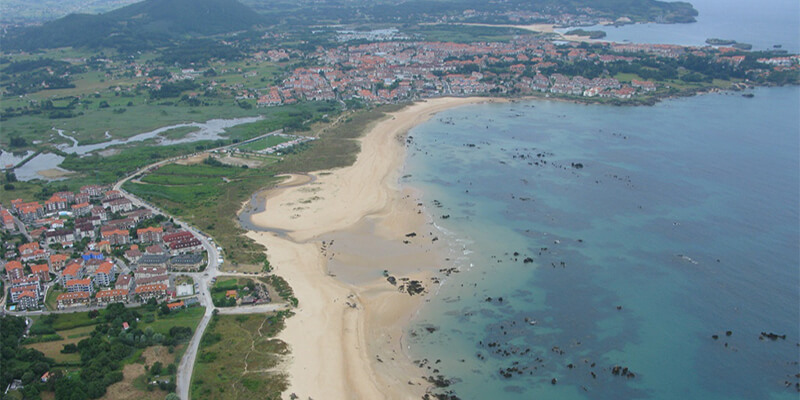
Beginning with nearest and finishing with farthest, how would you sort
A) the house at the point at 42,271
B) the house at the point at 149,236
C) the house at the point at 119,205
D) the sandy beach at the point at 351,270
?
the sandy beach at the point at 351,270 < the house at the point at 42,271 < the house at the point at 149,236 < the house at the point at 119,205

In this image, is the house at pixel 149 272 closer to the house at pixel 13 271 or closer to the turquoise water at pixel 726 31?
the house at pixel 13 271

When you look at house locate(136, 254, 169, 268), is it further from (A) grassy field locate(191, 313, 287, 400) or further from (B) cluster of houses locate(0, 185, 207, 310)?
(A) grassy field locate(191, 313, 287, 400)

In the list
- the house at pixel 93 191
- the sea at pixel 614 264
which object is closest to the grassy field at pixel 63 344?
the sea at pixel 614 264

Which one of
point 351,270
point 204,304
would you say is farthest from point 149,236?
point 351,270

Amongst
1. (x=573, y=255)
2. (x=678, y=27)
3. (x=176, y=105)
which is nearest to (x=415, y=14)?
(x=678, y=27)

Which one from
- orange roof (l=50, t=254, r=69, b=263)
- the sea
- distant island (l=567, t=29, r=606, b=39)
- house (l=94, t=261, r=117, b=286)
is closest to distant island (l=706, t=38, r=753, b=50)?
distant island (l=567, t=29, r=606, b=39)

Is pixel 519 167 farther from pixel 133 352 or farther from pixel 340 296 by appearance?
pixel 133 352
